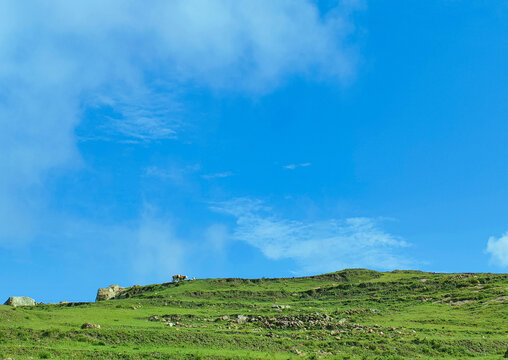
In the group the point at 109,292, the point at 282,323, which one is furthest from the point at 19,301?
the point at 282,323

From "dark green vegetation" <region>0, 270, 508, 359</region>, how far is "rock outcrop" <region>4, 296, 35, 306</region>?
17431mm

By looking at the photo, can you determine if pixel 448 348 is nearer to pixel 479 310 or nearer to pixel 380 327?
pixel 380 327

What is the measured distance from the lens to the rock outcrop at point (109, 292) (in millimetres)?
86750

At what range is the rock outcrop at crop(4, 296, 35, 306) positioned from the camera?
2924 inches

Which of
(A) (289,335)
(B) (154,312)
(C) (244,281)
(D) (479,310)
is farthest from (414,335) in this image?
(C) (244,281)

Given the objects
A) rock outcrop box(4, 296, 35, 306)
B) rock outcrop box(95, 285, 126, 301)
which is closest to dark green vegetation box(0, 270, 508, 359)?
rock outcrop box(95, 285, 126, 301)

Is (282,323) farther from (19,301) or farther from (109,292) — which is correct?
(109,292)

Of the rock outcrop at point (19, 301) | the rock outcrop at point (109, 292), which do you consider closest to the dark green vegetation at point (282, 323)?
the rock outcrop at point (109, 292)

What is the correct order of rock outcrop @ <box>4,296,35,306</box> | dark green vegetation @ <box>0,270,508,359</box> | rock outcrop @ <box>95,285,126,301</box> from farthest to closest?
rock outcrop @ <box>95,285,126,301</box> < rock outcrop @ <box>4,296,35,306</box> < dark green vegetation @ <box>0,270,508,359</box>

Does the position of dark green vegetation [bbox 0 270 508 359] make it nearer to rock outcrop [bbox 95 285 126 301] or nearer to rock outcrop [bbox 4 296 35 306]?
rock outcrop [bbox 95 285 126 301]

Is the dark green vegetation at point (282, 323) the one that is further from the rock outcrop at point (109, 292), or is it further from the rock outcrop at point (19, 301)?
the rock outcrop at point (19, 301)

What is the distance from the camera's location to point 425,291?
7681 centimetres

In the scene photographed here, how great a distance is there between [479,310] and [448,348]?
2446 centimetres

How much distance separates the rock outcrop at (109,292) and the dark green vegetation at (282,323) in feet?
13.5
